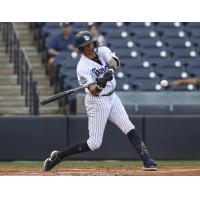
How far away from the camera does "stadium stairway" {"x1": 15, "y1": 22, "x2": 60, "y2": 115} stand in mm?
15367

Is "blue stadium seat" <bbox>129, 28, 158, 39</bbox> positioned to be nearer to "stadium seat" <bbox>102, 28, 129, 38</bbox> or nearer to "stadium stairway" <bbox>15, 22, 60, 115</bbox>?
"stadium seat" <bbox>102, 28, 129, 38</bbox>

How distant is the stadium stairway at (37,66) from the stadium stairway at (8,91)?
0.40 m

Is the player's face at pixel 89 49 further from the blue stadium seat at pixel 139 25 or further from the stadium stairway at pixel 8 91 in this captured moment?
the blue stadium seat at pixel 139 25

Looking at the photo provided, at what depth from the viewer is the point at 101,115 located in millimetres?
10617

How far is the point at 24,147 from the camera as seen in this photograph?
44.8ft

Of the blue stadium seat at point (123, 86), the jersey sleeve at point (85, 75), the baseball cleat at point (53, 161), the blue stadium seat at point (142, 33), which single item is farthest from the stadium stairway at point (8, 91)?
the jersey sleeve at point (85, 75)

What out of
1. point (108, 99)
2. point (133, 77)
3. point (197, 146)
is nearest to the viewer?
point (108, 99)

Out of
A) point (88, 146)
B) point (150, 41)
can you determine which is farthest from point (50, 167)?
point (150, 41)

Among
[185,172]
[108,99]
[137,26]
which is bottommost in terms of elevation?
[185,172]

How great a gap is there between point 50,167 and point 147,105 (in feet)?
11.1

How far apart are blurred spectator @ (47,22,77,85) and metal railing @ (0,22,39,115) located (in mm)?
430

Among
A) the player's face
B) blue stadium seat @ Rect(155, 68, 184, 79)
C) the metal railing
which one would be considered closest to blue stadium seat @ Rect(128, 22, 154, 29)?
blue stadium seat @ Rect(155, 68, 184, 79)

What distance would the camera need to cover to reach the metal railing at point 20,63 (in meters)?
14.1

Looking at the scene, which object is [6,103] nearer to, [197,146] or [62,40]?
[62,40]
